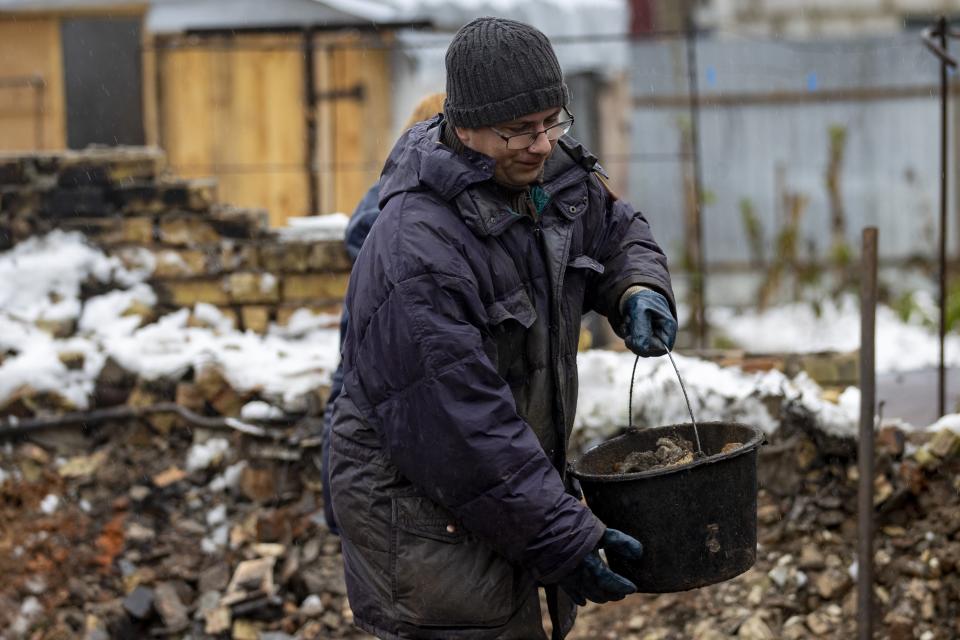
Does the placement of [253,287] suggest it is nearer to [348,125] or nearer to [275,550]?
[275,550]

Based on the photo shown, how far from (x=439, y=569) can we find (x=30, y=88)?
8536mm

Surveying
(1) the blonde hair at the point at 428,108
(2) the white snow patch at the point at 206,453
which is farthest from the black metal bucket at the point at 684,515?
(2) the white snow patch at the point at 206,453

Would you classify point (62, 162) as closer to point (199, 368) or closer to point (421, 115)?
point (199, 368)

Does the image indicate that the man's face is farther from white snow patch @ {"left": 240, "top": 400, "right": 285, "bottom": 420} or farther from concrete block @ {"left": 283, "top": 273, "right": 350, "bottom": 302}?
concrete block @ {"left": 283, "top": 273, "right": 350, "bottom": 302}

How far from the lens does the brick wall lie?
5918 mm

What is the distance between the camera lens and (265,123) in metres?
9.42

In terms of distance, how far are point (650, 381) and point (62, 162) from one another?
3165mm

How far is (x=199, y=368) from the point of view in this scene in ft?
17.6

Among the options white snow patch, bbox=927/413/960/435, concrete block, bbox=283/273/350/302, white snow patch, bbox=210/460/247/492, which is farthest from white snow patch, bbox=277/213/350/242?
white snow patch, bbox=927/413/960/435

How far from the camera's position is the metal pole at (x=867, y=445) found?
4066 mm

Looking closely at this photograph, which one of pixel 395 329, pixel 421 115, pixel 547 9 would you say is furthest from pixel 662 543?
pixel 547 9

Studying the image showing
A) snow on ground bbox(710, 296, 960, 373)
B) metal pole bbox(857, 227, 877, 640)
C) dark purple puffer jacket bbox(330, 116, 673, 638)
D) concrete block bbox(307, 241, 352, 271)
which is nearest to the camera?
dark purple puffer jacket bbox(330, 116, 673, 638)

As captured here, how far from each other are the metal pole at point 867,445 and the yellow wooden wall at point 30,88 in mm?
7681

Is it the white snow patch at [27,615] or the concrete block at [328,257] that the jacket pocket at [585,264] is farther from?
the concrete block at [328,257]
